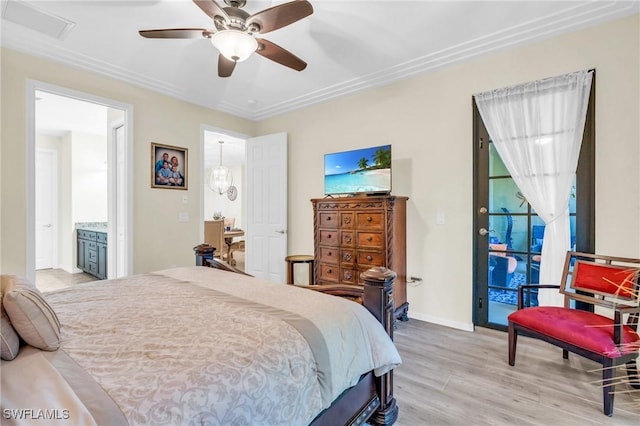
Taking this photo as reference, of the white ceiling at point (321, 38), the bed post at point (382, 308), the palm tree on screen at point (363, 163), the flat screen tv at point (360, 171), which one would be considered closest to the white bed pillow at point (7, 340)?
the bed post at point (382, 308)

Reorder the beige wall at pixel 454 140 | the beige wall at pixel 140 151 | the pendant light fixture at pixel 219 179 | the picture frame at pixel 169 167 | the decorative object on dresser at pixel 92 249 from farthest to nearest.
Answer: the pendant light fixture at pixel 219 179 → the decorative object on dresser at pixel 92 249 → the picture frame at pixel 169 167 → the beige wall at pixel 140 151 → the beige wall at pixel 454 140

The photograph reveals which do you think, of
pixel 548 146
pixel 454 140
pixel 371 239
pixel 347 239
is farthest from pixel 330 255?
pixel 548 146

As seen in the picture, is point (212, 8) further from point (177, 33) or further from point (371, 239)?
point (371, 239)

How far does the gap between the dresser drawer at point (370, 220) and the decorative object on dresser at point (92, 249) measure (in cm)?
411

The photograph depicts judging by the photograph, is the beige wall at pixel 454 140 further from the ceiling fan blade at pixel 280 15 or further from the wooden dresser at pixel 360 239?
the ceiling fan blade at pixel 280 15

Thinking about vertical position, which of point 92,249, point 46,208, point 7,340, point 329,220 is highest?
point 46,208

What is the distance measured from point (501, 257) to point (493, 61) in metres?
1.88

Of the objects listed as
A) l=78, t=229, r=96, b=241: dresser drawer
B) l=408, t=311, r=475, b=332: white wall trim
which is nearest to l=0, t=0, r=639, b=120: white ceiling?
l=408, t=311, r=475, b=332: white wall trim

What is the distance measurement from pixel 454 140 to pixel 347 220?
1365 millimetres

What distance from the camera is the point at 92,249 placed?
200 inches

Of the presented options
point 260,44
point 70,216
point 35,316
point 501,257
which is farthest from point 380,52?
point 70,216

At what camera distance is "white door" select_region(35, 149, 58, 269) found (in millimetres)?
5730

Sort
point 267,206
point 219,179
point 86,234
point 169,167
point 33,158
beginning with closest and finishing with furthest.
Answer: point 33,158, point 169,167, point 267,206, point 86,234, point 219,179

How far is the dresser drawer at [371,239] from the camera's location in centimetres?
297
